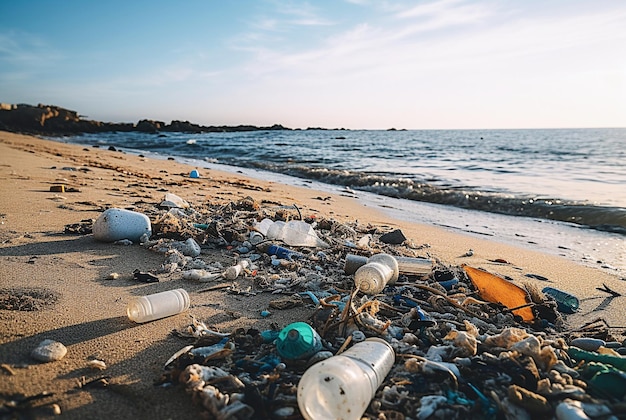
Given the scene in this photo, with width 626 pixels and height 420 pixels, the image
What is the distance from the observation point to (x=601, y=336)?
2.35m

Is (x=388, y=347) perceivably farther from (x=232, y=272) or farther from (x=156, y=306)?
(x=232, y=272)

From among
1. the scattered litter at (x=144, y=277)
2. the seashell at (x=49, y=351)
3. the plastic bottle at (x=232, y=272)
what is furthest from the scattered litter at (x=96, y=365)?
the plastic bottle at (x=232, y=272)

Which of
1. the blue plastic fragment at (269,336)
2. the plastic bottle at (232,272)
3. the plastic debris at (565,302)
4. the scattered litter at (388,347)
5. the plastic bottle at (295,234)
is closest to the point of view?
the scattered litter at (388,347)

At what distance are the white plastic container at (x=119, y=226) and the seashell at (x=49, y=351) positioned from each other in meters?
1.81

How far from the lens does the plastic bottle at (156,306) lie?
7.29 ft

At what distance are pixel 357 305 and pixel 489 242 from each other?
3428 millimetres

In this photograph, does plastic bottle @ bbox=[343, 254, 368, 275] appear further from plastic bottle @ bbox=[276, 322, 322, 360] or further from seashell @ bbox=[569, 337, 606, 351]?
seashell @ bbox=[569, 337, 606, 351]

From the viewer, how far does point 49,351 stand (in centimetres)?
179

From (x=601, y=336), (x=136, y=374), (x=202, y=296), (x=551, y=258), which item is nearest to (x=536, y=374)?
(x=601, y=336)

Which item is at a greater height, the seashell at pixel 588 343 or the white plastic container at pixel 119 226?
the white plastic container at pixel 119 226

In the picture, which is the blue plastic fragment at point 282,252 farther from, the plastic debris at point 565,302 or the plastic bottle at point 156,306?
the plastic debris at point 565,302

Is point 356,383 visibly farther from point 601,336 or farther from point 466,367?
point 601,336

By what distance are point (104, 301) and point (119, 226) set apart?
1279 millimetres

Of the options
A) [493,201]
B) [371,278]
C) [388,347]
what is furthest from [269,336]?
[493,201]
